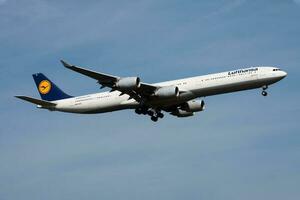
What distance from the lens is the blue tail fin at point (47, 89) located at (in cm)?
7769

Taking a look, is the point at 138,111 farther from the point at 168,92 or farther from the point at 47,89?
the point at 47,89

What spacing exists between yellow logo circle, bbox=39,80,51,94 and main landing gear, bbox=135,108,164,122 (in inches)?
533

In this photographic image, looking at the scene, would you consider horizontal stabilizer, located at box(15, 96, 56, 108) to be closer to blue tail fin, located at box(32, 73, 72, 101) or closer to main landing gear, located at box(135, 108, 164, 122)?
blue tail fin, located at box(32, 73, 72, 101)

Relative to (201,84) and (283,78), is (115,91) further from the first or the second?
(283,78)

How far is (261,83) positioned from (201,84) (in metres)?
5.97

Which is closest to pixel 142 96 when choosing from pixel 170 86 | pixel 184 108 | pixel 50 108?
pixel 170 86

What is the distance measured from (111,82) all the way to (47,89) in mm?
16035

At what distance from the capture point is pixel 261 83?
6625cm

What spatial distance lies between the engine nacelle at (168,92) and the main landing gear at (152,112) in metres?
4.29

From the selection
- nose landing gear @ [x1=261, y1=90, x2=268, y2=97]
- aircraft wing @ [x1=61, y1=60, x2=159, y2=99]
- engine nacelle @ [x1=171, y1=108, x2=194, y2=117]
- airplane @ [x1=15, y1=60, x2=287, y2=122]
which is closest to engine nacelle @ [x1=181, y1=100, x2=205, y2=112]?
airplane @ [x1=15, y1=60, x2=287, y2=122]

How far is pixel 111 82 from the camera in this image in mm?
66000

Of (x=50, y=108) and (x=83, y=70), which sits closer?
(x=83, y=70)

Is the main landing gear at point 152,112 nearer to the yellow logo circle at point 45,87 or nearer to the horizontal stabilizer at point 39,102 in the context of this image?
the horizontal stabilizer at point 39,102

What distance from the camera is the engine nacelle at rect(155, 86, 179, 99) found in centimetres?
6638
